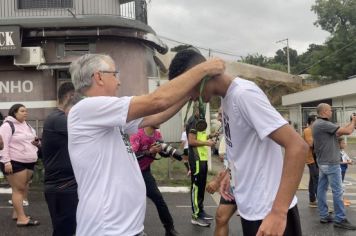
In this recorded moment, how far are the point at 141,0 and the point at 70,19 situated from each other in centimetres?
293

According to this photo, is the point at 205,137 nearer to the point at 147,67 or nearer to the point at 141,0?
the point at 147,67

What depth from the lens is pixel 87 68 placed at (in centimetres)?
262

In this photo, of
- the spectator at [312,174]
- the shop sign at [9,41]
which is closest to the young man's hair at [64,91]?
the spectator at [312,174]

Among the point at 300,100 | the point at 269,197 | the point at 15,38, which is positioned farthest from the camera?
the point at 300,100

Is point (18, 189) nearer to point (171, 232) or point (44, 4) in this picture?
point (171, 232)

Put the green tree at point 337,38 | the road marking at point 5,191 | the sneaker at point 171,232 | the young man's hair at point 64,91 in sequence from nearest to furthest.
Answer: the young man's hair at point 64,91
the sneaker at point 171,232
the road marking at point 5,191
the green tree at point 337,38

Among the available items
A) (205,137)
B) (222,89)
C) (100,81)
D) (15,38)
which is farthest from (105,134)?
(15,38)

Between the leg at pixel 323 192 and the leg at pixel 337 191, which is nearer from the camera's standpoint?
the leg at pixel 337 191

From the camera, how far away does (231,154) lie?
2.58 metres

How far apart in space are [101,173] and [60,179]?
1963 millimetres

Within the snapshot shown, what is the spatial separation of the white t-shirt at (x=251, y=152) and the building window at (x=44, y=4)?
14.5 meters

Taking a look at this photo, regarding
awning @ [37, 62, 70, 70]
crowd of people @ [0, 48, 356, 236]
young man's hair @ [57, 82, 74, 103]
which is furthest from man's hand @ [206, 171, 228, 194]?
awning @ [37, 62, 70, 70]

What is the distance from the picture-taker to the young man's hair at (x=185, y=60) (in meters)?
2.52

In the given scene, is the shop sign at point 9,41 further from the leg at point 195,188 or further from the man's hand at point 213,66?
the man's hand at point 213,66
